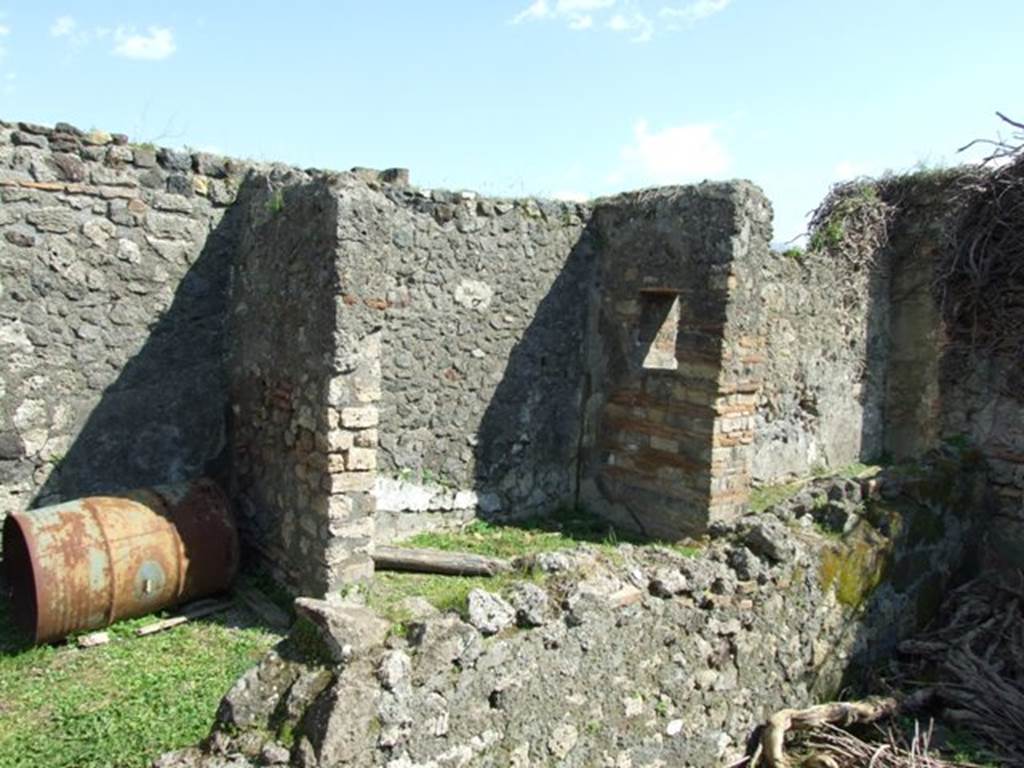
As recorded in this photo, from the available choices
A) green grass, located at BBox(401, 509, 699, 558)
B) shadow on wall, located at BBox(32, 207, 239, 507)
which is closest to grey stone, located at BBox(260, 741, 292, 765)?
green grass, located at BBox(401, 509, 699, 558)

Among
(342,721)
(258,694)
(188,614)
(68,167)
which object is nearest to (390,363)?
(188,614)

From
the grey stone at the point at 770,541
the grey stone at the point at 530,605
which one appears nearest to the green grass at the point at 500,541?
the grey stone at the point at 770,541

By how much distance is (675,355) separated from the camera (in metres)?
7.37

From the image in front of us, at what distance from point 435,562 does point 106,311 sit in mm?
3056

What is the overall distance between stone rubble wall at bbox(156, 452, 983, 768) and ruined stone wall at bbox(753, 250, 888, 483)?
14.6 feet

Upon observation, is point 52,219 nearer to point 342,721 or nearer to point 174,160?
point 174,160

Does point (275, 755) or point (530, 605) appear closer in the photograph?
point (275, 755)

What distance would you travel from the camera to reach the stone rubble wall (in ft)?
8.68

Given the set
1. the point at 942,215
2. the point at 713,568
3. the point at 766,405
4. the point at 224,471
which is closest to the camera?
the point at 713,568

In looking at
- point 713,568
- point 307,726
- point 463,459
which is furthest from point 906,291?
point 307,726

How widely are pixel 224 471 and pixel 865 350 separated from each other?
Result: 7717mm

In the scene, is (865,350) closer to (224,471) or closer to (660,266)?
(660,266)

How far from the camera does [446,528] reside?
288 inches

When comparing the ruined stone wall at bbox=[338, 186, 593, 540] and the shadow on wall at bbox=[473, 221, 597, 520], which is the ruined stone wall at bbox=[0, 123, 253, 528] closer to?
the ruined stone wall at bbox=[338, 186, 593, 540]
